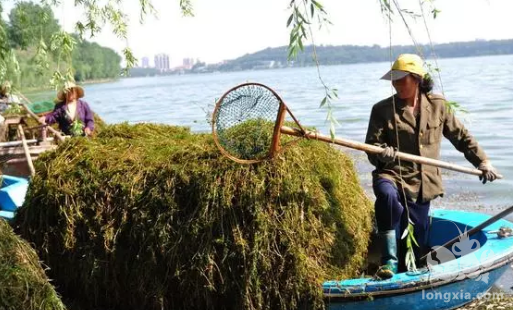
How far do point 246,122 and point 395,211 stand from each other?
1.37 metres

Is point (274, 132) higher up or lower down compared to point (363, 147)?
higher up

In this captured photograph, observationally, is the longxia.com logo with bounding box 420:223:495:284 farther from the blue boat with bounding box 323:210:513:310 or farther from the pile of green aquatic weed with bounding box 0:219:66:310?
the pile of green aquatic weed with bounding box 0:219:66:310

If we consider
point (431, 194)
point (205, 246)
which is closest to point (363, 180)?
point (431, 194)

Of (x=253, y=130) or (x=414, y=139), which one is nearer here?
(x=253, y=130)

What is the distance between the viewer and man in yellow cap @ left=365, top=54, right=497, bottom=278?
202 inches

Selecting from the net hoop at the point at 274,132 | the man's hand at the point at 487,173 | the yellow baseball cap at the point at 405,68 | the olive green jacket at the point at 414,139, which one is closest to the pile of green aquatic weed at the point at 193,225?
the net hoop at the point at 274,132

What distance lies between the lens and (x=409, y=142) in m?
5.29

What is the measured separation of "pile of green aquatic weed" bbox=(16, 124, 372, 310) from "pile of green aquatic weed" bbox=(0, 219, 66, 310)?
397mm

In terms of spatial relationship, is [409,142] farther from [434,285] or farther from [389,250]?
[434,285]

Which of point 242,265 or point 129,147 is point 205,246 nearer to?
point 242,265

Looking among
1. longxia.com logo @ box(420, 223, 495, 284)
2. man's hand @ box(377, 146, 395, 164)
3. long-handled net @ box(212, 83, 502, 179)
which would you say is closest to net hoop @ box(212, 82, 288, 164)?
long-handled net @ box(212, 83, 502, 179)

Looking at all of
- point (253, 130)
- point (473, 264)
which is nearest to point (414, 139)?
point (473, 264)

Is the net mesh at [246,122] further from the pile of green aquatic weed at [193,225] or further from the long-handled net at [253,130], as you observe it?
the pile of green aquatic weed at [193,225]

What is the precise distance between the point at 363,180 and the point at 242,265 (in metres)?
7.81
